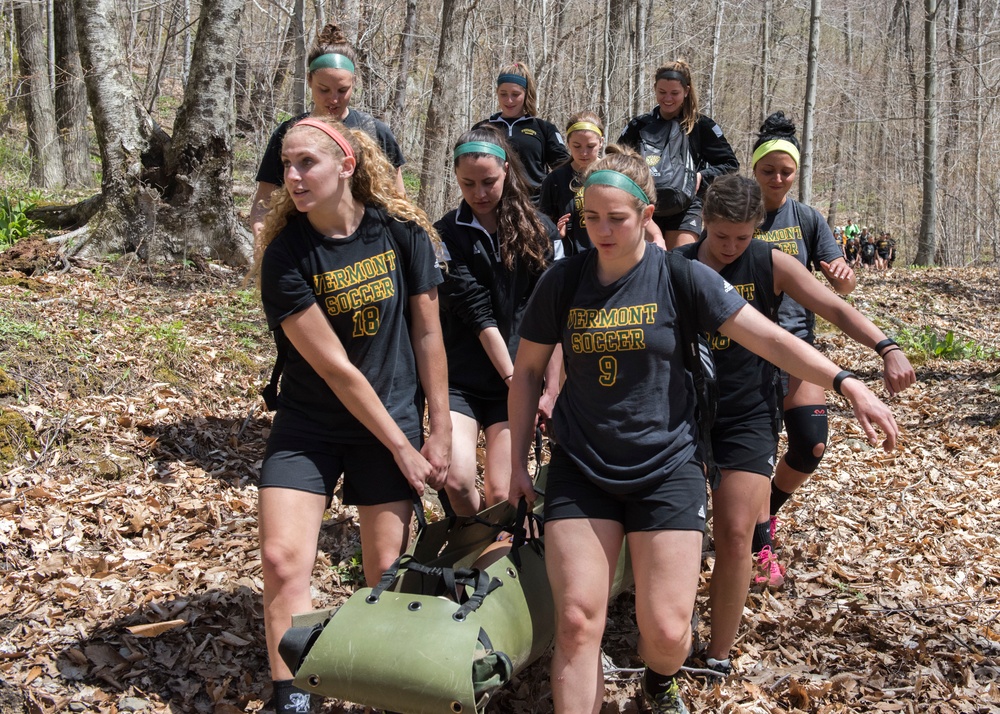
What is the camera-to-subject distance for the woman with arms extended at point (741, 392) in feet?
12.0

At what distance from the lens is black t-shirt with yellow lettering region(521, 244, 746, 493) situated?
3.05m

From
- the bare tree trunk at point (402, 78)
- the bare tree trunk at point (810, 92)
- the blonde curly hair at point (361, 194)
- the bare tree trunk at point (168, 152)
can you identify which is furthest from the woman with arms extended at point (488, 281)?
the bare tree trunk at point (402, 78)

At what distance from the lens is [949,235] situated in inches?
937

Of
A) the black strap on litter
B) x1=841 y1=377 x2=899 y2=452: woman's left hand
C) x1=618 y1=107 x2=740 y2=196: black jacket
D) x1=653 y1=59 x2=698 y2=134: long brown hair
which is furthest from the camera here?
x1=618 y1=107 x2=740 y2=196: black jacket

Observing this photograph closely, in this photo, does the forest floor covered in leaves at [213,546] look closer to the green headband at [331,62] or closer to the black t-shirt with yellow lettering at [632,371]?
the black t-shirt with yellow lettering at [632,371]

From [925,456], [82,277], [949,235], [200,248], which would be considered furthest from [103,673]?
[949,235]

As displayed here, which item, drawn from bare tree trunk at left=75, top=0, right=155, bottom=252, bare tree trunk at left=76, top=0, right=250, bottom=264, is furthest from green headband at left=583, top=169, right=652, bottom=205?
bare tree trunk at left=75, top=0, right=155, bottom=252

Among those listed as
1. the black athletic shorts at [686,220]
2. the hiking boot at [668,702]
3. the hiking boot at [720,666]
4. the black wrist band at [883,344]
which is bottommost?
the hiking boot at [720,666]

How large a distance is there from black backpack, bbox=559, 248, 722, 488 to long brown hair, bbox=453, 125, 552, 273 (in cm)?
90

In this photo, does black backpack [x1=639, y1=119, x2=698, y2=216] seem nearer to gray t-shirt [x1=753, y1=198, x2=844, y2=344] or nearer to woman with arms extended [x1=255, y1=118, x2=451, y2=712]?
gray t-shirt [x1=753, y1=198, x2=844, y2=344]

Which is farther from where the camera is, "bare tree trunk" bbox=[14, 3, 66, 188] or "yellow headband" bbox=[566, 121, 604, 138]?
"bare tree trunk" bbox=[14, 3, 66, 188]

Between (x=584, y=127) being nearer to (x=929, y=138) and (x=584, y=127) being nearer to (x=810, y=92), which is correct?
(x=810, y=92)

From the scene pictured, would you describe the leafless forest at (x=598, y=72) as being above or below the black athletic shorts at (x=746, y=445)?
above

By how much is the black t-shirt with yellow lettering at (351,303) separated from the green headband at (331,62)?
72.0 inches
